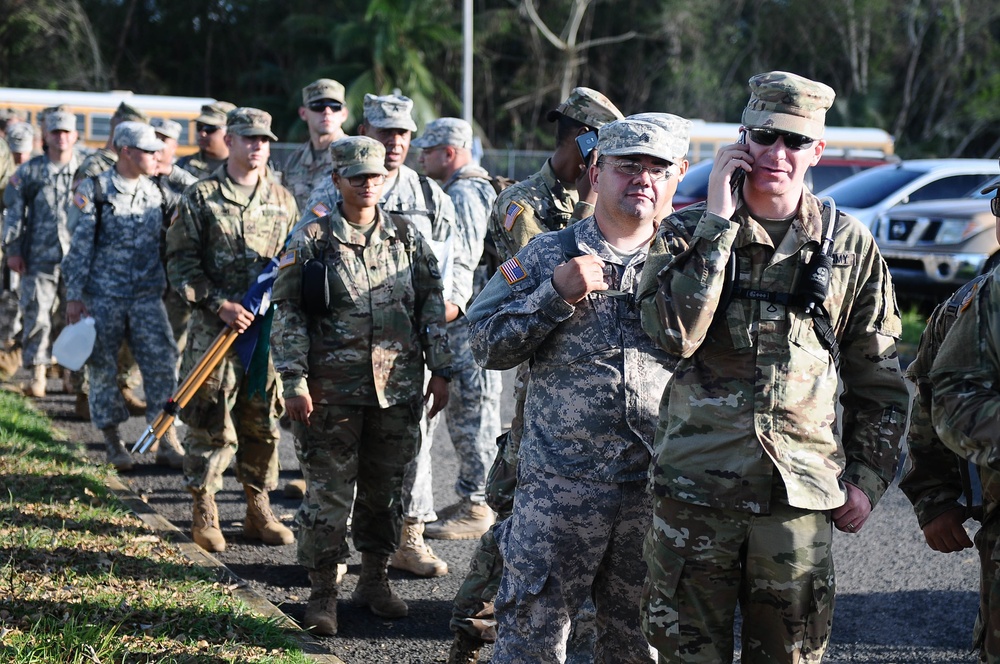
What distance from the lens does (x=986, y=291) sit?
119 inches

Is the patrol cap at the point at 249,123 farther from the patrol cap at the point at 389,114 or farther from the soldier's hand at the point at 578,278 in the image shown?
the soldier's hand at the point at 578,278

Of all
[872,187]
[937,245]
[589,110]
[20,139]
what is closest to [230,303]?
[589,110]

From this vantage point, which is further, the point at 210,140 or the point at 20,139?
the point at 20,139

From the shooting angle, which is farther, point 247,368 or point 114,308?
point 114,308

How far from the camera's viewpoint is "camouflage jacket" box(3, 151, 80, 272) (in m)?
11.0

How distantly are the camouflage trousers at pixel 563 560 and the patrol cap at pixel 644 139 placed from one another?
3.46 feet

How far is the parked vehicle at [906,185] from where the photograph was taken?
16.7m

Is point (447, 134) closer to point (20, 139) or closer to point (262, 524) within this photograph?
point (262, 524)

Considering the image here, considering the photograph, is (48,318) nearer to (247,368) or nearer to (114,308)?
(114,308)

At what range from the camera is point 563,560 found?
3830 millimetres

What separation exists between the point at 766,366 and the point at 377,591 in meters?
2.80

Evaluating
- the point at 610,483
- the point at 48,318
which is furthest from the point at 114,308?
the point at 610,483

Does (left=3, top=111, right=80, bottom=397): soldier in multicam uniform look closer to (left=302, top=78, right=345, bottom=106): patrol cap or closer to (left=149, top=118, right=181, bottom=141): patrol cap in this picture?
(left=149, top=118, right=181, bottom=141): patrol cap

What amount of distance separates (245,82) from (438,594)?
36231 mm
